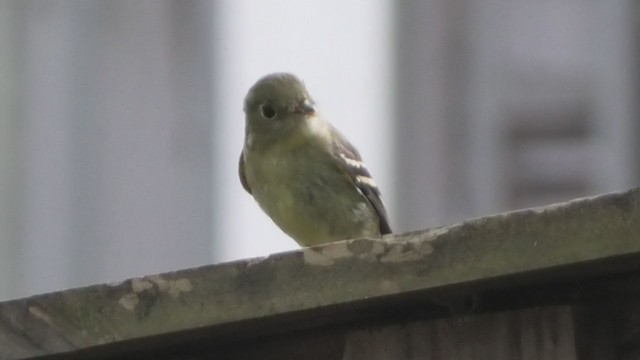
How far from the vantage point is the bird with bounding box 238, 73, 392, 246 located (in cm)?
460

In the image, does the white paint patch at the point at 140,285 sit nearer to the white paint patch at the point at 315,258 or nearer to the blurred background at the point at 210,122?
the white paint patch at the point at 315,258

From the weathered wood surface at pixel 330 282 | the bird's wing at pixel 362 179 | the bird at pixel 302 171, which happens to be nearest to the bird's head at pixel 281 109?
the bird at pixel 302 171

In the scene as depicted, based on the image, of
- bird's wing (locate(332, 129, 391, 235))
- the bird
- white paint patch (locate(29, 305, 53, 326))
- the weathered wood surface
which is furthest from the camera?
bird's wing (locate(332, 129, 391, 235))

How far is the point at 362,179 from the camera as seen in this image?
475cm

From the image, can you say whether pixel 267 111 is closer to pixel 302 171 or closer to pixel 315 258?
pixel 302 171

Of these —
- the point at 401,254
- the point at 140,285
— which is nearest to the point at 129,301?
the point at 140,285

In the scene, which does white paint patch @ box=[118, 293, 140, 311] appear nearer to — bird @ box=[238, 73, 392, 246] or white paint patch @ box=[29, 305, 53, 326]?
white paint patch @ box=[29, 305, 53, 326]

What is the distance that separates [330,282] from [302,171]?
1824mm

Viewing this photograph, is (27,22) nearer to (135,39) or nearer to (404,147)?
(135,39)

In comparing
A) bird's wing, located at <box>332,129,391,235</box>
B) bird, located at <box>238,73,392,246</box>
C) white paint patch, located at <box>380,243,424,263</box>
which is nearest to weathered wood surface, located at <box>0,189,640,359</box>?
white paint patch, located at <box>380,243,424,263</box>

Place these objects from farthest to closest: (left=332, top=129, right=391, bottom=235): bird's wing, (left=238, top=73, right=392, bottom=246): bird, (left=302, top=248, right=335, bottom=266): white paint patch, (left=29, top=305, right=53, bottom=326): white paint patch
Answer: (left=332, top=129, right=391, bottom=235): bird's wing → (left=238, top=73, right=392, bottom=246): bird → (left=29, top=305, right=53, bottom=326): white paint patch → (left=302, top=248, right=335, bottom=266): white paint patch

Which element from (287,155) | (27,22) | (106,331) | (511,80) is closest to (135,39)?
(27,22)

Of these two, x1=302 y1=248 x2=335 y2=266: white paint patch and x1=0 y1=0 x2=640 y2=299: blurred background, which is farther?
x1=0 y1=0 x2=640 y2=299: blurred background

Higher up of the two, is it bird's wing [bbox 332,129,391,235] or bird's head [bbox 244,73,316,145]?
bird's head [bbox 244,73,316,145]
